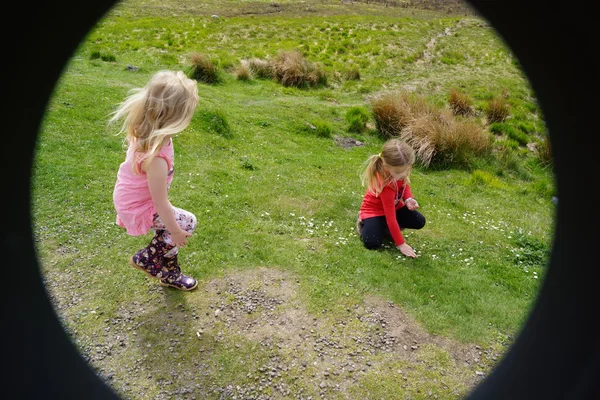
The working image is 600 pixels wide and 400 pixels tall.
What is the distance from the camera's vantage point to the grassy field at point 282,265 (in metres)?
3.44

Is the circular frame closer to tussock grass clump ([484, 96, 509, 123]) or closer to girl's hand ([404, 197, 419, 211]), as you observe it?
girl's hand ([404, 197, 419, 211])

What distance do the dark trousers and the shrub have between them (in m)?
5.31

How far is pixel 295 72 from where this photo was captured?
47.2ft

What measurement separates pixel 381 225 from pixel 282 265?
4.99ft

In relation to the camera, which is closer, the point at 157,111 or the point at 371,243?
the point at 157,111

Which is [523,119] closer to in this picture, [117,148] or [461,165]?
[461,165]

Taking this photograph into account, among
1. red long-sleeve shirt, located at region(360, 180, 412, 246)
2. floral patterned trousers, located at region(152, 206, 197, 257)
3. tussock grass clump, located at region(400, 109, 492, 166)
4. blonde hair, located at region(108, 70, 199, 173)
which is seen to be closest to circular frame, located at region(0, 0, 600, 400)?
blonde hair, located at region(108, 70, 199, 173)

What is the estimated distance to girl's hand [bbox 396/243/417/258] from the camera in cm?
529

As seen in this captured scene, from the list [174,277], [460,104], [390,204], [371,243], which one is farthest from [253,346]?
[460,104]

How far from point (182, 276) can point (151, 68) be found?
11798 millimetres

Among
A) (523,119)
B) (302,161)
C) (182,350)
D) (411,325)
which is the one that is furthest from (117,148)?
(523,119)

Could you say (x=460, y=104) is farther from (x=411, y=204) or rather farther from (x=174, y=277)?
(x=174, y=277)

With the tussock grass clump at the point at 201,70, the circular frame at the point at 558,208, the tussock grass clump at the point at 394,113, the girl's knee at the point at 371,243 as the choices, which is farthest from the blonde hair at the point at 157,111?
the tussock grass clump at the point at 201,70

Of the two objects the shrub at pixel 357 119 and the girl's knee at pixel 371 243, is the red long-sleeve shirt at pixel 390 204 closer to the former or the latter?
the girl's knee at pixel 371 243
